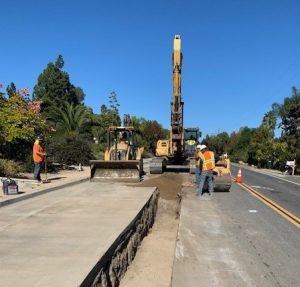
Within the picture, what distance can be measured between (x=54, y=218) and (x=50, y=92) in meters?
72.9

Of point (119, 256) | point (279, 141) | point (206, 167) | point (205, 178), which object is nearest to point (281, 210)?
point (206, 167)

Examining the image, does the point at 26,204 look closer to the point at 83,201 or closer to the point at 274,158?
the point at 83,201

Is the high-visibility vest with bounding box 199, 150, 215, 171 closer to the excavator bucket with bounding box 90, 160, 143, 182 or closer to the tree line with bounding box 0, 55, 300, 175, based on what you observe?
the excavator bucket with bounding box 90, 160, 143, 182

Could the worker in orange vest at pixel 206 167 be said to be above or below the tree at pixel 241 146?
below

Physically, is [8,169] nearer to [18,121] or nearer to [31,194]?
[18,121]

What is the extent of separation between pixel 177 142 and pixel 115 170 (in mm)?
9540

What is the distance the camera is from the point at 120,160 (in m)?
22.3

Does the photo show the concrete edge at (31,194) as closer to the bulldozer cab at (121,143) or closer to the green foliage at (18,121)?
the bulldozer cab at (121,143)

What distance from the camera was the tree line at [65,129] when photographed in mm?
24781

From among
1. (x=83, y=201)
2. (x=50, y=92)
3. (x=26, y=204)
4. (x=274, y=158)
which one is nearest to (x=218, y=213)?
(x=83, y=201)

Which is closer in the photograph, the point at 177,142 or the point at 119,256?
the point at 119,256

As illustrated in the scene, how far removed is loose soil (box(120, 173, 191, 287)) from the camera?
8398mm

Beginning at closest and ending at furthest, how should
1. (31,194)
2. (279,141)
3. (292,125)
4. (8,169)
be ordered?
(31,194)
(8,169)
(292,125)
(279,141)

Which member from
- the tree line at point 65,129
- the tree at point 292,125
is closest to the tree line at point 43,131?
the tree line at point 65,129
